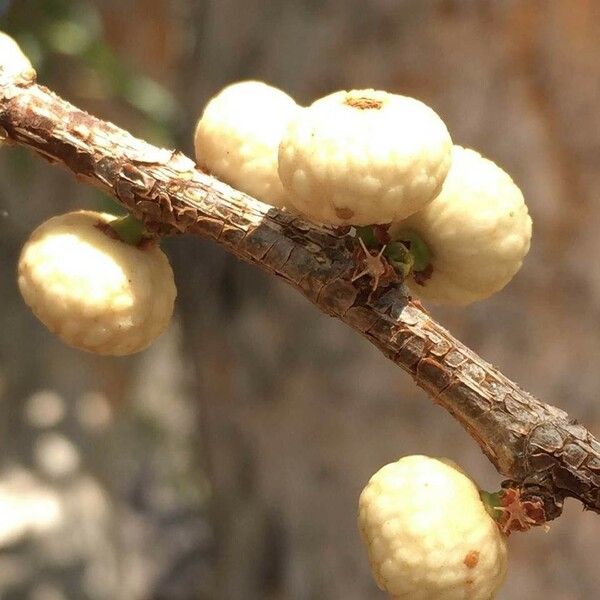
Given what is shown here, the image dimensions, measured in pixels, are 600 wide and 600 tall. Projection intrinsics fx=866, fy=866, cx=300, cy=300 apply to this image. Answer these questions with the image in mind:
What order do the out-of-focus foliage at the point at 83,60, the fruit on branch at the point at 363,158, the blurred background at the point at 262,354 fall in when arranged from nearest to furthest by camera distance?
the fruit on branch at the point at 363,158 < the blurred background at the point at 262,354 < the out-of-focus foliage at the point at 83,60

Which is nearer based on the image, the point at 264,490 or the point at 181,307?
the point at 264,490

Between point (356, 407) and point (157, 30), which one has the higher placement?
point (157, 30)

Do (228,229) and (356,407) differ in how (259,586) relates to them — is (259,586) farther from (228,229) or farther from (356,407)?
(228,229)

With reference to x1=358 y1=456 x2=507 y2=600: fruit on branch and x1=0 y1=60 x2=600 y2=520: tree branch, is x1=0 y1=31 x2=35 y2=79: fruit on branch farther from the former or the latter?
x1=358 y1=456 x2=507 y2=600: fruit on branch

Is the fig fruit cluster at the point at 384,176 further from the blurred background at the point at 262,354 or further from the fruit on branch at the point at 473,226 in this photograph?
the blurred background at the point at 262,354

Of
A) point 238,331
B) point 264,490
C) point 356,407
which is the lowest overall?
point 264,490

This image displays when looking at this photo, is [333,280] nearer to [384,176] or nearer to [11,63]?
[384,176]

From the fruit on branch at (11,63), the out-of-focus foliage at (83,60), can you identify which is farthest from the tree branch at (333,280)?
the out-of-focus foliage at (83,60)

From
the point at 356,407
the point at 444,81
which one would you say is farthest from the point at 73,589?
the point at 444,81
